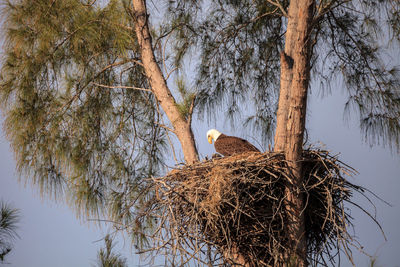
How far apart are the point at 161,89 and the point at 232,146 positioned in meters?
0.67

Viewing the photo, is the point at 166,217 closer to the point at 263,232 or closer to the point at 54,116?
the point at 263,232

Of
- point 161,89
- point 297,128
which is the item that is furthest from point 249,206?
point 161,89

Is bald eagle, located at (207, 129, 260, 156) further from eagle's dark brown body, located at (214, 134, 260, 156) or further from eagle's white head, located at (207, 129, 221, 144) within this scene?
eagle's white head, located at (207, 129, 221, 144)

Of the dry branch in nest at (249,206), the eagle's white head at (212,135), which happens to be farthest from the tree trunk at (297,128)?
the eagle's white head at (212,135)

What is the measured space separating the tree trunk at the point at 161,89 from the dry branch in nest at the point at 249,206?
14.8 inches

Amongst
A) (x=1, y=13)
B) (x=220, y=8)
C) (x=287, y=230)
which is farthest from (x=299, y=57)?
(x=1, y=13)

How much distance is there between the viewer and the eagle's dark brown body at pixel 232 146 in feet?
10.5

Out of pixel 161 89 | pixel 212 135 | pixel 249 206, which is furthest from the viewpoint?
pixel 212 135

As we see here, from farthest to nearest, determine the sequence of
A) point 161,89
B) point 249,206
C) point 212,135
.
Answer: point 212,135, point 161,89, point 249,206

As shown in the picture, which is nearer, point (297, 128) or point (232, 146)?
point (297, 128)

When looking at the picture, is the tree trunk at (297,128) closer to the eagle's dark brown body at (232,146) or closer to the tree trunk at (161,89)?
the eagle's dark brown body at (232,146)

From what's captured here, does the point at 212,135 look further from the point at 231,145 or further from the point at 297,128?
the point at 297,128

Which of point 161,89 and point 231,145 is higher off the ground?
point 161,89

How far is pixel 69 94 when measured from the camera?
13.2ft
